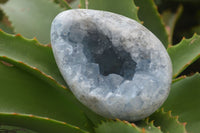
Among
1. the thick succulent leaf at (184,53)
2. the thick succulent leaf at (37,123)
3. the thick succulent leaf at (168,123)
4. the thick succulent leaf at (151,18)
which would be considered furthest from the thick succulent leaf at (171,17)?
the thick succulent leaf at (37,123)

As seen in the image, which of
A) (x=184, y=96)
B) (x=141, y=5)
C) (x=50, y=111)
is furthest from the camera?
(x=141, y=5)

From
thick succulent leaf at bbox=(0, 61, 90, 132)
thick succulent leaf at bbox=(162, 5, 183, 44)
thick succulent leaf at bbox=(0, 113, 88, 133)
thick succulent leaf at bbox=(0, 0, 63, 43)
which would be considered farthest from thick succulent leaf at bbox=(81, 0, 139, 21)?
thick succulent leaf at bbox=(162, 5, 183, 44)

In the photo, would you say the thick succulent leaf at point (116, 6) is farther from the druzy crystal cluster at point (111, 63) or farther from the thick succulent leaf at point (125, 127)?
the thick succulent leaf at point (125, 127)

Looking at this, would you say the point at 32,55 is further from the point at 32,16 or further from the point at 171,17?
the point at 171,17

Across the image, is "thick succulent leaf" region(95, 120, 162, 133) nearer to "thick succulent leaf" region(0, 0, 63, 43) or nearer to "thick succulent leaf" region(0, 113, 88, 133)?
"thick succulent leaf" region(0, 113, 88, 133)

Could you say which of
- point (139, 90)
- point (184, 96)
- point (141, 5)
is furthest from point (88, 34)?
point (141, 5)

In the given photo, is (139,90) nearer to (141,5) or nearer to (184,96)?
(184,96)
